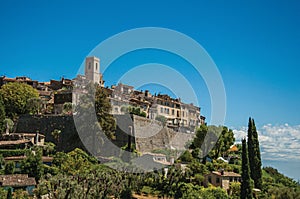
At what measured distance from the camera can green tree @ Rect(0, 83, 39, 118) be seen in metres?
53.1

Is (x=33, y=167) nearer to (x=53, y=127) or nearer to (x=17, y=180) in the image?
(x=17, y=180)

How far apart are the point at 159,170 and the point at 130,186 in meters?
6.18

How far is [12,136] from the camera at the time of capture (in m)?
41.2

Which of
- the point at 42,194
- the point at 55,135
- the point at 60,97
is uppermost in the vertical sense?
the point at 60,97

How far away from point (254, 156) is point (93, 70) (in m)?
45.9

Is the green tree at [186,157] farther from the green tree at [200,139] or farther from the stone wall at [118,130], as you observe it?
the stone wall at [118,130]

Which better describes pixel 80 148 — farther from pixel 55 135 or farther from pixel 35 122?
pixel 35 122

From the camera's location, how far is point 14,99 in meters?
53.7

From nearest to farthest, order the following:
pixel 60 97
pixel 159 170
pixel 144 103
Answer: pixel 159 170
pixel 60 97
pixel 144 103

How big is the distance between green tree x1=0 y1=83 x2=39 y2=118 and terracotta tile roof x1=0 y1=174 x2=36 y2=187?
21.9 metres

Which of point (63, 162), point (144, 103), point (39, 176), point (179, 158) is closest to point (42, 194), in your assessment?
point (39, 176)

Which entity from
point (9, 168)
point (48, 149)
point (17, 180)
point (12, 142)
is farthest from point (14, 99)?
point (17, 180)

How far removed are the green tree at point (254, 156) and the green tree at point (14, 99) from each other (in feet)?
98.8

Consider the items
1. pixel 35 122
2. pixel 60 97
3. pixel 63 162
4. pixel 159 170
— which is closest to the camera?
pixel 63 162
